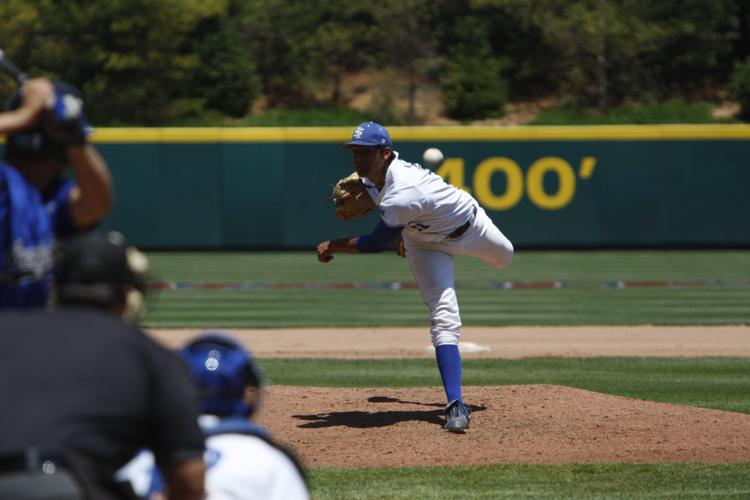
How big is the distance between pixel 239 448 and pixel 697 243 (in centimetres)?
2625

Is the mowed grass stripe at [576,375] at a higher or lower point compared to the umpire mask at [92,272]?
lower

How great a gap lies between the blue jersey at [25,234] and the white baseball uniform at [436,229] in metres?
3.45

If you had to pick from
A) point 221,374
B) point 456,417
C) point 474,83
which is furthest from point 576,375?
point 474,83

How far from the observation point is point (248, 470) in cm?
320

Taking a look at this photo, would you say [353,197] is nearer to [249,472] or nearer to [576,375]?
[576,375]

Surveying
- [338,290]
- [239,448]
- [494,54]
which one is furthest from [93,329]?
[494,54]

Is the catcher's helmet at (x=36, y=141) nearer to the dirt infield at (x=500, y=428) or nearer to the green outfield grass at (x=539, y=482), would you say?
the green outfield grass at (x=539, y=482)

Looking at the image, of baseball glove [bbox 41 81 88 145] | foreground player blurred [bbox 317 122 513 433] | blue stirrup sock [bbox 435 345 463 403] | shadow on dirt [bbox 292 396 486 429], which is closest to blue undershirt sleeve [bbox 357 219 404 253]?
foreground player blurred [bbox 317 122 513 433]

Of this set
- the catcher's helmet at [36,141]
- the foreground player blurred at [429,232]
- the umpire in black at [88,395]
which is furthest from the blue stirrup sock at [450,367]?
the umpire in black at [88,395]

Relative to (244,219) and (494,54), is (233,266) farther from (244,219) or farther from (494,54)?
(494,54)

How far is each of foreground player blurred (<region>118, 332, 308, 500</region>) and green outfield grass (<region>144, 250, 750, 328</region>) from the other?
11.5 m

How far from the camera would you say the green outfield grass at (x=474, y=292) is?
16031mm

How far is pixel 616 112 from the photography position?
4262cm

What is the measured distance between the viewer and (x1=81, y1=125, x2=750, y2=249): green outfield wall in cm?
2794
